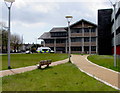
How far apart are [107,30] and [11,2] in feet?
133

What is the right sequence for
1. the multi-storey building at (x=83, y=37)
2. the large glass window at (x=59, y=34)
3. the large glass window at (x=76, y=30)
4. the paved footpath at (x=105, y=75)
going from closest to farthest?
the paved footpath at (x=105, y=75)
the multi-storey building at (x=83, y=37)
the large glass window at (x=76, y=30)
the large glass window at (x=59, y=34)

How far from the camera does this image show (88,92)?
6.20 meters

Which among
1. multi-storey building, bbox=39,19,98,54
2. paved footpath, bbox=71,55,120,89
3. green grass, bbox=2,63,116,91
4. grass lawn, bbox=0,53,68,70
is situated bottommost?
grass lawn, bbox=0,53,68,70

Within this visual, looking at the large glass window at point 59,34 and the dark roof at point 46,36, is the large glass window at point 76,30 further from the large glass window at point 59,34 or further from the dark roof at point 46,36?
the dark roof at point 46,36

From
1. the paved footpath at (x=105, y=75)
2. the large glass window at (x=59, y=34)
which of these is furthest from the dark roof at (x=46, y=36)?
the paved footpath at (x=105, y=75)

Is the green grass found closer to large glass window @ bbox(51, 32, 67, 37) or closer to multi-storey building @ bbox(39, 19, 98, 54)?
multi-storey building @ bbox(39, 19, 98, 54)

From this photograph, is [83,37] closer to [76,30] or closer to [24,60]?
[76,30]

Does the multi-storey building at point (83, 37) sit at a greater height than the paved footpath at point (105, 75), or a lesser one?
greater

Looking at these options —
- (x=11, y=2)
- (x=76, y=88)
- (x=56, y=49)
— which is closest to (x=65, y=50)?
(x=56, y=49)

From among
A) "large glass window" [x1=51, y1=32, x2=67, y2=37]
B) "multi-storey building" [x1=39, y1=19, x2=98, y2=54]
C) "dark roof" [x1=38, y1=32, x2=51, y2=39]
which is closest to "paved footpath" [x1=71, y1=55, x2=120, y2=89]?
"multi-storey building" [x1=39, y1=19, x2=98, y2=54]

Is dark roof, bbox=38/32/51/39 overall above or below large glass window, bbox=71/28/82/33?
below

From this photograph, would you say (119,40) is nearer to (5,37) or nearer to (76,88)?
(76,88)

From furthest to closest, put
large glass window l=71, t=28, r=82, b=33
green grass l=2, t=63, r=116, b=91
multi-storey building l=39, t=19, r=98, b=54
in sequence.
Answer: large glass window l=71, t=28, r=82, b=33, multi-storey building l=39, t=19, r=98, b=54, green grass l=2, t=63, r=116, b=91

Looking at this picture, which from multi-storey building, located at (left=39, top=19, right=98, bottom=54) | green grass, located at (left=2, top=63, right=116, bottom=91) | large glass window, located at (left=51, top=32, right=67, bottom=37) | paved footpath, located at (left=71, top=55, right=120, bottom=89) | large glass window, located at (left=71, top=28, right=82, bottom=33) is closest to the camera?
green grass, located at (left=2, top=63, right=116, bottom=91)
